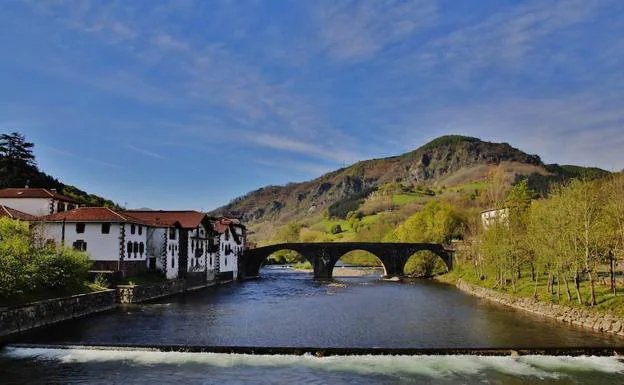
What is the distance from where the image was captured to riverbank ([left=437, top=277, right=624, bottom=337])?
123 feet

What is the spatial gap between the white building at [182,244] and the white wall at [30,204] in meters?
11.1

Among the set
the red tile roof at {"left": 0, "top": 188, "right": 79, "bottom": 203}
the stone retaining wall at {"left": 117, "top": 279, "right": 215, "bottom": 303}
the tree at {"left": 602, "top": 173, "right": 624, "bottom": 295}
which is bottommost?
the stone retaining wall at {"left": 117, "top": 279, "right": 215, "bottom": 303}

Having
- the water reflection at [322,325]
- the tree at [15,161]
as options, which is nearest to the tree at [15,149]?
the tree at [15,161]

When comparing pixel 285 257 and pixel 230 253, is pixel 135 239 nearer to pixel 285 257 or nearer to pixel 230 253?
pixel 230 253

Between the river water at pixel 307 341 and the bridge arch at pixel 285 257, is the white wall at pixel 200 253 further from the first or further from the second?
the bridge arch at pixel 285 257

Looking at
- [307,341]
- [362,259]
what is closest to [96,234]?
[307,341]

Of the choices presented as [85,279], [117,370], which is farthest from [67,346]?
[85,279]

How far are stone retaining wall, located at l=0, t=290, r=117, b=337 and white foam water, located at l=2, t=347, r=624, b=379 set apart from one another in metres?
4.39

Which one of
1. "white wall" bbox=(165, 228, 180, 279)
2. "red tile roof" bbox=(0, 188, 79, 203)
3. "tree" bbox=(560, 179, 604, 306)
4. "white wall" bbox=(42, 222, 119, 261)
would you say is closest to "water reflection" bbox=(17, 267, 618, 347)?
"tree" bbox=(560, 179, 604, 306)

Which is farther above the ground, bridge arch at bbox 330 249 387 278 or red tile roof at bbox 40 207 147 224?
red tile roof at bbox 40 207 147 224

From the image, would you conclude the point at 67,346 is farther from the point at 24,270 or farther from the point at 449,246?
the point at 449,246

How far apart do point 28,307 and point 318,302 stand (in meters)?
30.4

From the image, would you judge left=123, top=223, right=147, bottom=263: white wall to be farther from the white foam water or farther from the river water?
the white foam water

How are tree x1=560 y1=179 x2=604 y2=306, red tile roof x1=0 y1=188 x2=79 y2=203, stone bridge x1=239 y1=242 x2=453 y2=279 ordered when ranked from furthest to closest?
1. stone bridge x1=239 y1=242 x2=453 y2=279
2. red tile roof x1=0 y1=188 x2=79 y2=203
3. tree x1=560 y1=179 x2=604 y2=306
